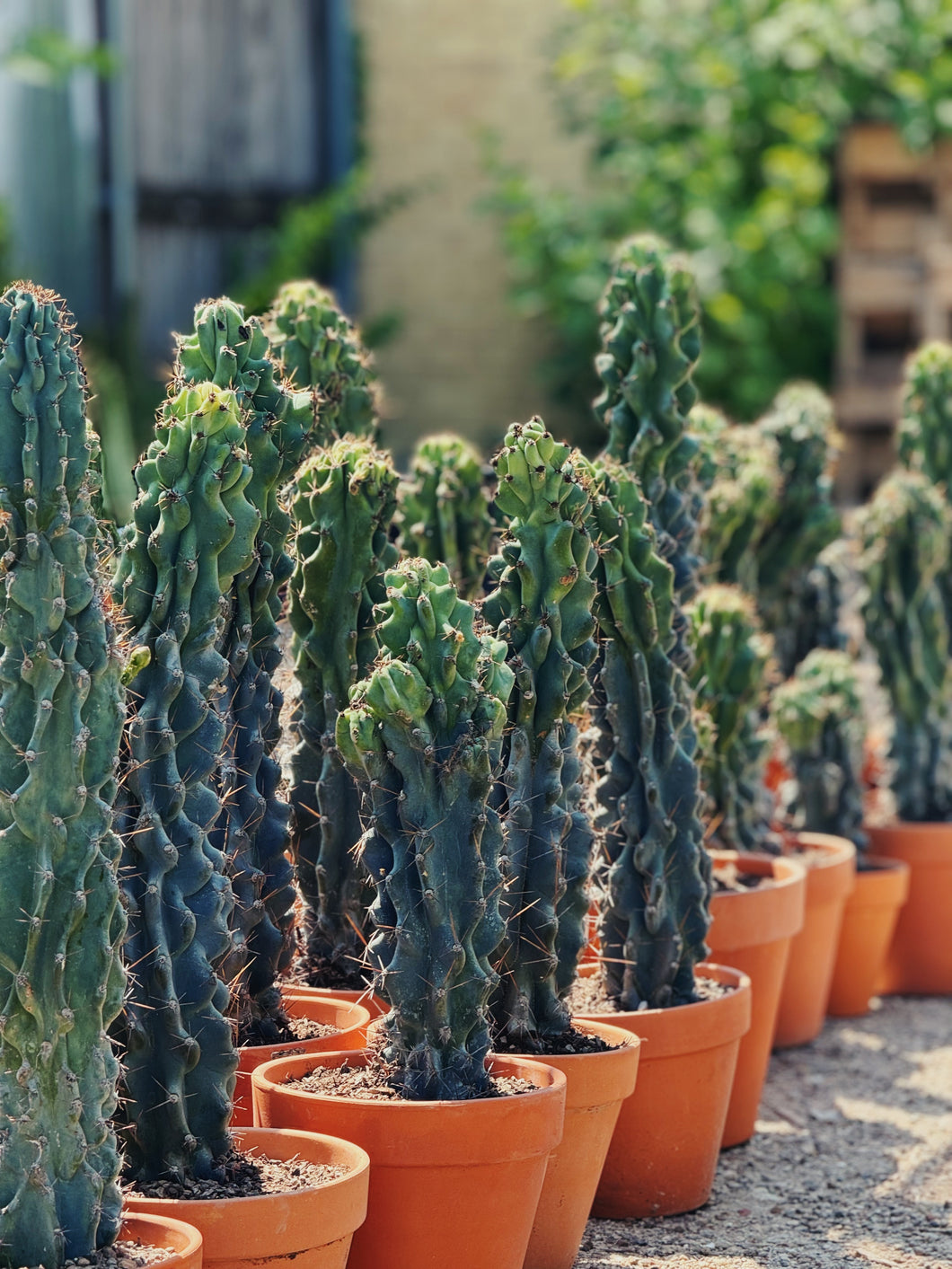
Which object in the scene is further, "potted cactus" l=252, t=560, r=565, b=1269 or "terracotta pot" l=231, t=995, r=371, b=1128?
"terracotta pot" l=231, t=995, r=371, b=1128

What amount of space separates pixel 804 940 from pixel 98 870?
2925 mm

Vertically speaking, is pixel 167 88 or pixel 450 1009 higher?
pixel 167 88

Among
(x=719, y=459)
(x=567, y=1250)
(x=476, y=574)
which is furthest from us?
(x=719, y=459)

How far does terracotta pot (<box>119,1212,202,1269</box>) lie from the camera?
2.47 metres

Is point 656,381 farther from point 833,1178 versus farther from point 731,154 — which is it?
point 731,154

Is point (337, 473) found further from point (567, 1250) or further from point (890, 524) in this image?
point (890, 524)

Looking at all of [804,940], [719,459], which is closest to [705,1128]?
[804,940]

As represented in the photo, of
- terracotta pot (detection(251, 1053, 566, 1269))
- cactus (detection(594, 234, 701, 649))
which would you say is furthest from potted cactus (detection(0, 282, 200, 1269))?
cactus (detection(594, 234, 701, 649))

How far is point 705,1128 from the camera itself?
3789 millimetres

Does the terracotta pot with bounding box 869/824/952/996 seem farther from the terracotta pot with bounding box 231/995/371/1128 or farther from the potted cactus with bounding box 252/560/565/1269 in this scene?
the potted cactus with bounding box 252/560/565/1269

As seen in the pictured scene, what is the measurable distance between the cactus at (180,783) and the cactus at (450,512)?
4.70ft

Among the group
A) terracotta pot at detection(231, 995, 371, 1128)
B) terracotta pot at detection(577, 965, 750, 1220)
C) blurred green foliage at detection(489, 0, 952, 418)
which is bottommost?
terracotta pot at detection(577, 965, 750, 1220)

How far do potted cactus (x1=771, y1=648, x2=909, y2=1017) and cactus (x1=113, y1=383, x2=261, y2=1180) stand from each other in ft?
9.46

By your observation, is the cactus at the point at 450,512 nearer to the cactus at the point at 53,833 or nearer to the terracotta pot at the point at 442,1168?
A: the terracotta pot at the point at 442,1168
